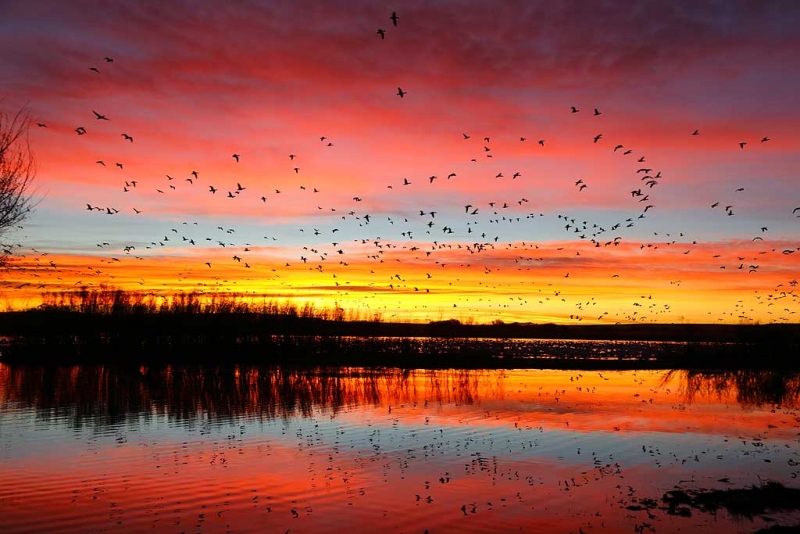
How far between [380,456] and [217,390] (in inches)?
742

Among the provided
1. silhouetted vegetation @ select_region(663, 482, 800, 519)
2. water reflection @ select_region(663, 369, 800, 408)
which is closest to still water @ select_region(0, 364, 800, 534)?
silhouetted vegetation @ select_region(663, 482, 800, 519)

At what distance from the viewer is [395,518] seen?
15188 mm

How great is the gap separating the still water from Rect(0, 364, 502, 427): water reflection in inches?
9.7

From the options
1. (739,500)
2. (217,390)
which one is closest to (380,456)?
(739,500)

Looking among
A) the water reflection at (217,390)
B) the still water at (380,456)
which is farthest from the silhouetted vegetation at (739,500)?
the water reflection at (217,390)

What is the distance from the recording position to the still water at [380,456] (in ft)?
49.7

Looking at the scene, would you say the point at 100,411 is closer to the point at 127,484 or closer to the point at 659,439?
the point at 127,484

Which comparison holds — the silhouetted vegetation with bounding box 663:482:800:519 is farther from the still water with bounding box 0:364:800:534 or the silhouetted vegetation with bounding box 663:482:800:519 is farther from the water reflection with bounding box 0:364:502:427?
the water reflection with bounding box 0:364:502:427

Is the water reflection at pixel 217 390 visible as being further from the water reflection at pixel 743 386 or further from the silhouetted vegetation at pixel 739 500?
the silhouetted vegetation at pixel 739 500

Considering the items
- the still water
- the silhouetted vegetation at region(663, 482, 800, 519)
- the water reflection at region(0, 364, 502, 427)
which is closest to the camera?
the still water

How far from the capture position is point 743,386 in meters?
42.4

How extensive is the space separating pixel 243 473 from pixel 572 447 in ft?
36.2

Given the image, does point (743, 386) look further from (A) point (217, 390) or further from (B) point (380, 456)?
(A) point (217, 390)

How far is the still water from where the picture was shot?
15.1m
